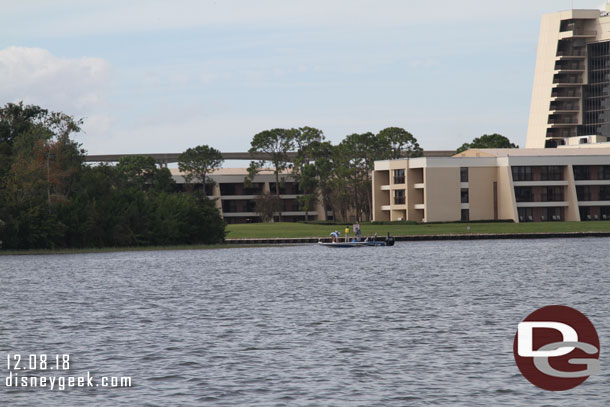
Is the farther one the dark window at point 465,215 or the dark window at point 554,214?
the dark window at point 554,214

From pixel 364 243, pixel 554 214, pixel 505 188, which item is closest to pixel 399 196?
pixel 505 188

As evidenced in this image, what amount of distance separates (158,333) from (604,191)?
152 metres

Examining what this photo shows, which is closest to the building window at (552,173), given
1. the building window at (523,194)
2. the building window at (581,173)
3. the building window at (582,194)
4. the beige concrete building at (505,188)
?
the beige concrete building at (505,188)

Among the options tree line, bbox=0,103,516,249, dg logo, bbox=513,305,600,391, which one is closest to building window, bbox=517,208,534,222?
tree line, bbox=0,103,516,249

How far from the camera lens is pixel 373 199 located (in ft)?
612

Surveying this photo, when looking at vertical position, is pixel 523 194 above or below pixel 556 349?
above

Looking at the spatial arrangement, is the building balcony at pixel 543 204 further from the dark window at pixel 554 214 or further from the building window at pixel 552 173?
the building window at pixel 552 173

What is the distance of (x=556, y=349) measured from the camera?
1334 inches

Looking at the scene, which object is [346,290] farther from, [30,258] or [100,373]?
[30,258]

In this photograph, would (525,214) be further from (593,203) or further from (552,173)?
(593,203)

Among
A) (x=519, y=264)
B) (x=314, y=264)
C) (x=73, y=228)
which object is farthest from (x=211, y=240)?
(x=519, y=264)

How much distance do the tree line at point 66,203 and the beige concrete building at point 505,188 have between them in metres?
57.2

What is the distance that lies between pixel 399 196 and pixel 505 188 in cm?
1956

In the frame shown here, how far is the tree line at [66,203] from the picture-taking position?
109 metres
